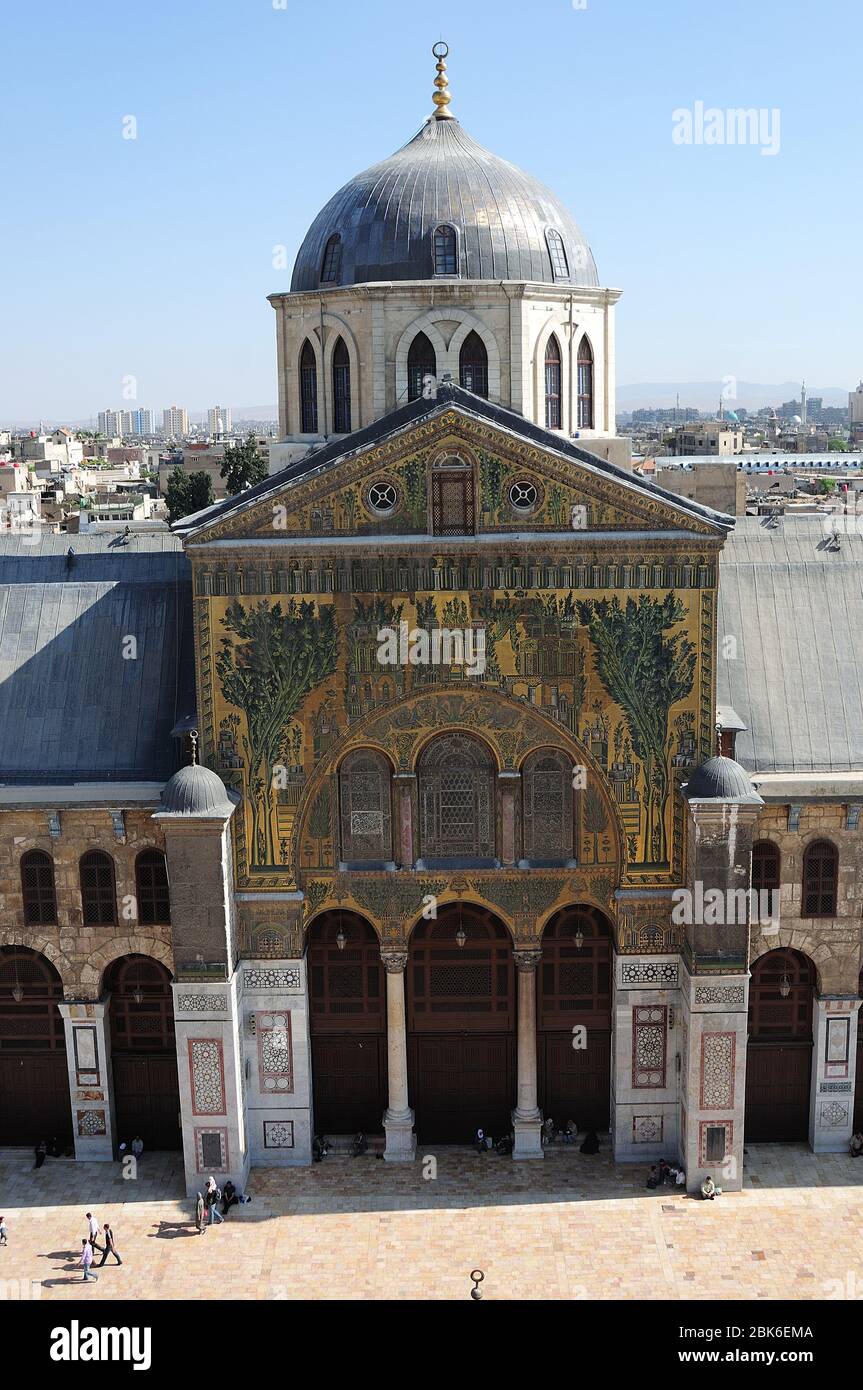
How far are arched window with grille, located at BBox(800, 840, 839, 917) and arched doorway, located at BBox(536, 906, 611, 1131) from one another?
4.23m

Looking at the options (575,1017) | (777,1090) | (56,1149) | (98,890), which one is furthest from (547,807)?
(56,1149)

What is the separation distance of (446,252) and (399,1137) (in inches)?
803

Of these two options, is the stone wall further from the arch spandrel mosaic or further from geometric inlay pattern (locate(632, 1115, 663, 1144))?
geometric inlay pattern (locate(632, 1115, 663, 1144))

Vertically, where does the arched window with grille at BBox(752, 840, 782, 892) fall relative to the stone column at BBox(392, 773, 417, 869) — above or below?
below

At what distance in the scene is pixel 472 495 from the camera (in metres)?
28.3

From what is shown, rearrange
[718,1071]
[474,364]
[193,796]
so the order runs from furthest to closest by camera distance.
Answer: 1. [474,364]
2. [718,1071]
3. [193,796]

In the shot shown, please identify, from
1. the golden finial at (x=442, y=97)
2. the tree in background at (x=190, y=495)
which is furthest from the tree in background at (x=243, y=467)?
the golden finial at (x=442, y=97)

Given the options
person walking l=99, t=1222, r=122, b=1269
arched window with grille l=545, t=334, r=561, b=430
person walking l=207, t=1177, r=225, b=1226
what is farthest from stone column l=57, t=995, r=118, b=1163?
arched window with grille l=545, t=334, r=561, b=430

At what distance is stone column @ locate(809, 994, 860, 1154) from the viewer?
3059 cm

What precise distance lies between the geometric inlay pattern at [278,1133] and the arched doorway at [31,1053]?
4.53 meters

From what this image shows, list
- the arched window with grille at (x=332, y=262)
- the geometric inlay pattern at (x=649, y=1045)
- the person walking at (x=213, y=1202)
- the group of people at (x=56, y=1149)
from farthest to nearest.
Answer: the arched window with grille at (x=332, y=262) < the group of people at (x=56, y=1149) < the geometric inlay pattern at (x=649, y=1045) < the person walking at (x=213, y=1202)

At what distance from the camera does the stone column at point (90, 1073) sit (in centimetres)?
3091

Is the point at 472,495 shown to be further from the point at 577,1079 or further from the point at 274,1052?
the point at 577,1079

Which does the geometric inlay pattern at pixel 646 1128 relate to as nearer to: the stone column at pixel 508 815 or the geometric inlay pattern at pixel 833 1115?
the geometric inlay pattern at pixel 833 1115
